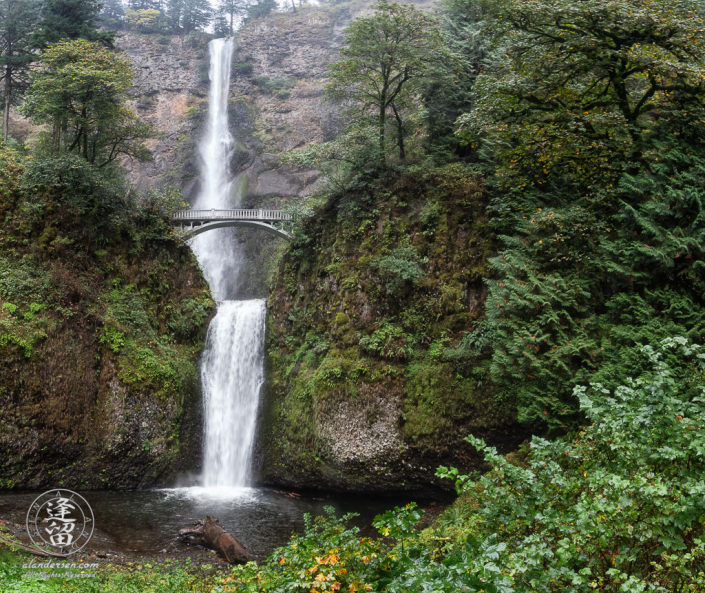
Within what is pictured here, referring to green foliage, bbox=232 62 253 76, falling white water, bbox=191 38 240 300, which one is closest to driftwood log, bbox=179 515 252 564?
falling white water, bbox=191 38 240 300

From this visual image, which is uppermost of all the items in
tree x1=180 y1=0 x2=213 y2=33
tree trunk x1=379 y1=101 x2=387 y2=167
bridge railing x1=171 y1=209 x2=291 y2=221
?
tree x1=180 y1=0 x2=213 y2=33

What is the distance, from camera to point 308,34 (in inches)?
1786

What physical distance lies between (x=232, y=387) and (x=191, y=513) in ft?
19.4

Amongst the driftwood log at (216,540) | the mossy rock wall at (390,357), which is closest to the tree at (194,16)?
the mossy rock wall at (390,357)

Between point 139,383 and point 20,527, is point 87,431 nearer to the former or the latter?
point 139,383

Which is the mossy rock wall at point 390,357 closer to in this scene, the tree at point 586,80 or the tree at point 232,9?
the tree at point 586,80

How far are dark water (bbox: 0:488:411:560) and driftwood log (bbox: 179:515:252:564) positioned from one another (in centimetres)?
26

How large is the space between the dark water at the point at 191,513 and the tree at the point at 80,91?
13.4 m

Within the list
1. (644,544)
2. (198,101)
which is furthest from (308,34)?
(644,544)

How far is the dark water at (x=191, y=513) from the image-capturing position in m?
10.4

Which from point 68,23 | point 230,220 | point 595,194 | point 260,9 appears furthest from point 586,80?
point 260,9

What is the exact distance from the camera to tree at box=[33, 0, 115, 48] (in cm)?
1938

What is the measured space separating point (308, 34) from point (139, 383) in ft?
137

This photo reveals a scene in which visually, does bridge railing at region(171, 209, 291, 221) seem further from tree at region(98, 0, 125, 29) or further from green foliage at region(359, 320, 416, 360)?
tree at region(98, 0, 125, 29)
